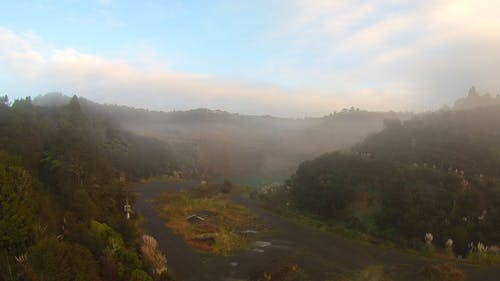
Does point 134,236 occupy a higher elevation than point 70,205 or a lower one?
lower

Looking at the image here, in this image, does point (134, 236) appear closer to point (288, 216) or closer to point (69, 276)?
point (69, 276)

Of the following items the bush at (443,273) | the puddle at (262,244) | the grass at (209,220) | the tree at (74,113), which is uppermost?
the tree at (74,113)

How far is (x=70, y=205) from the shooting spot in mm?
19188

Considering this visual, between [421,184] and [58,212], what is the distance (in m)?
18.4

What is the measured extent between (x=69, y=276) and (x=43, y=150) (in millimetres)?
12666

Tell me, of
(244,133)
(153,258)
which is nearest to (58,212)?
(153,258)

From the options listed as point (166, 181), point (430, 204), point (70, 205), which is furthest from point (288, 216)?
point (166, 181)

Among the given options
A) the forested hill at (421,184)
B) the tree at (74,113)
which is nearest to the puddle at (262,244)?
the forested hill at (421,184)

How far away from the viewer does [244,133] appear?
110 m

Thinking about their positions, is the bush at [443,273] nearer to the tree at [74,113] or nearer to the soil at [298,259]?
the soil at [298,259]

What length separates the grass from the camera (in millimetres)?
23114

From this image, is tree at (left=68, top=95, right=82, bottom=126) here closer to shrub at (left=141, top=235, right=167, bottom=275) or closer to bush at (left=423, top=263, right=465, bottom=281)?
shrub at (left=141, top=235, right=167, bottom=275)

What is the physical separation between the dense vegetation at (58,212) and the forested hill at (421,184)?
12.8 metres

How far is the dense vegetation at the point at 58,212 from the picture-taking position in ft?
41.9
